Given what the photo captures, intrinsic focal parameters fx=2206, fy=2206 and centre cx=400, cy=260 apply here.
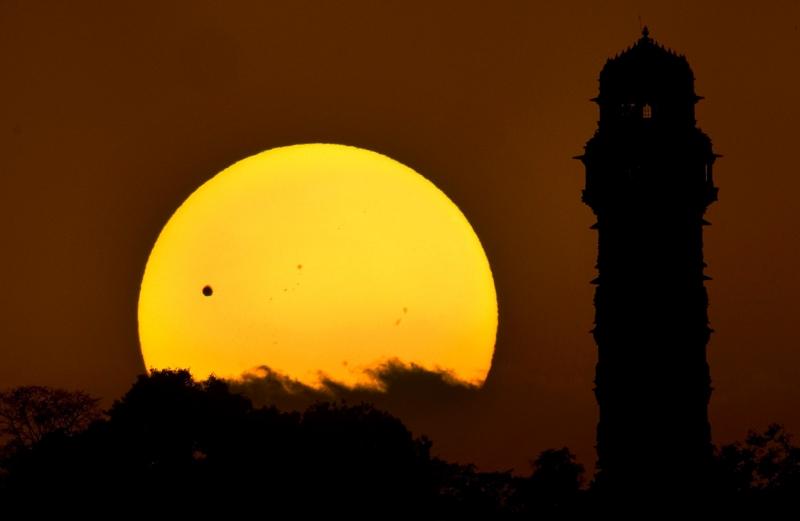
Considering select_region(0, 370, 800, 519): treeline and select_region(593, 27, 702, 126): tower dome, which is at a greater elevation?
select_region(593, 27, 702, 126): tower dome

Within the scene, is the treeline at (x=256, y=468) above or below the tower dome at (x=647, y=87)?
below

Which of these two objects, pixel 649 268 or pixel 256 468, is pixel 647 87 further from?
pixel 256 468

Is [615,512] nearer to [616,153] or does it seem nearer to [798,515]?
[798,515]

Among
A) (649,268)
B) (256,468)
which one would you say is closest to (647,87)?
(649,268)
